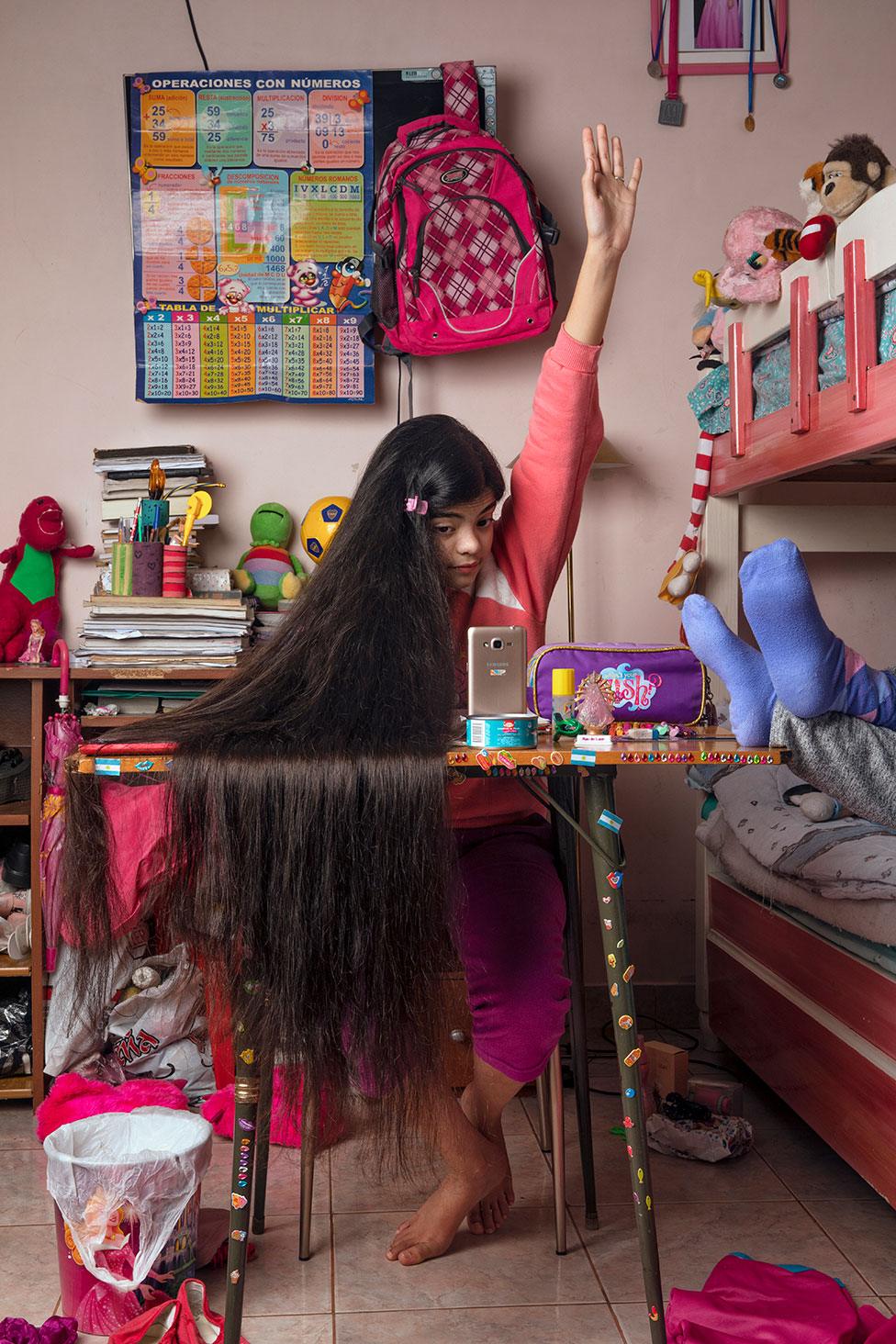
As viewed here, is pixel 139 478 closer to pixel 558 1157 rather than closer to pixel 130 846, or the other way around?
pixel 130 846

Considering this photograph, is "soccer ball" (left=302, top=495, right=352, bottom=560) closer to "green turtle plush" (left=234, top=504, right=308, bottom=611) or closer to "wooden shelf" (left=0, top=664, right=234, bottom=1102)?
"green turtle plush" (left=234, top=504, right=308, bottom=611)

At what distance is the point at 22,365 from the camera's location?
8.66ft

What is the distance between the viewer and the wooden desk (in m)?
1.22

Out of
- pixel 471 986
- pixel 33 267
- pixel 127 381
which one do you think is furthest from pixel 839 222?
pixel 33 267

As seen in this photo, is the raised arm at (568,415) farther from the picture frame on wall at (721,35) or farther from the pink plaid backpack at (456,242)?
the picture frame on wall at (721,35)

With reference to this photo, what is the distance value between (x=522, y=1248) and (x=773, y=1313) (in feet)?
1.39

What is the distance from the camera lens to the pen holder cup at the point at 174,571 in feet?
7.86

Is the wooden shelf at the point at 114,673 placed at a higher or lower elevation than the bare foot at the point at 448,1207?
higher

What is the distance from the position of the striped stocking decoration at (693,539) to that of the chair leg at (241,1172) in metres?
1.51

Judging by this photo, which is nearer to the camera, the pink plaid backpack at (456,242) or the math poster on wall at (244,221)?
the pink plaid backpack at (456,242)

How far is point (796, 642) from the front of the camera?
4.49ft

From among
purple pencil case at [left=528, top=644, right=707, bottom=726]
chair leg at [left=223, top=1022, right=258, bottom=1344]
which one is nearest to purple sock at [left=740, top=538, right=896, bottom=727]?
purple pencil case at [left=528, top=644, right=707, bottom=726]

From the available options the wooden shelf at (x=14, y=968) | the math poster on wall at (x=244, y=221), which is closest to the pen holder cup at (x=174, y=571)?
the math poster on wall at (x=244, y=221)

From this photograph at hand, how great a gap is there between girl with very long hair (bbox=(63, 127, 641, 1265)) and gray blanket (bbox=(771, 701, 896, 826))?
39 cm
